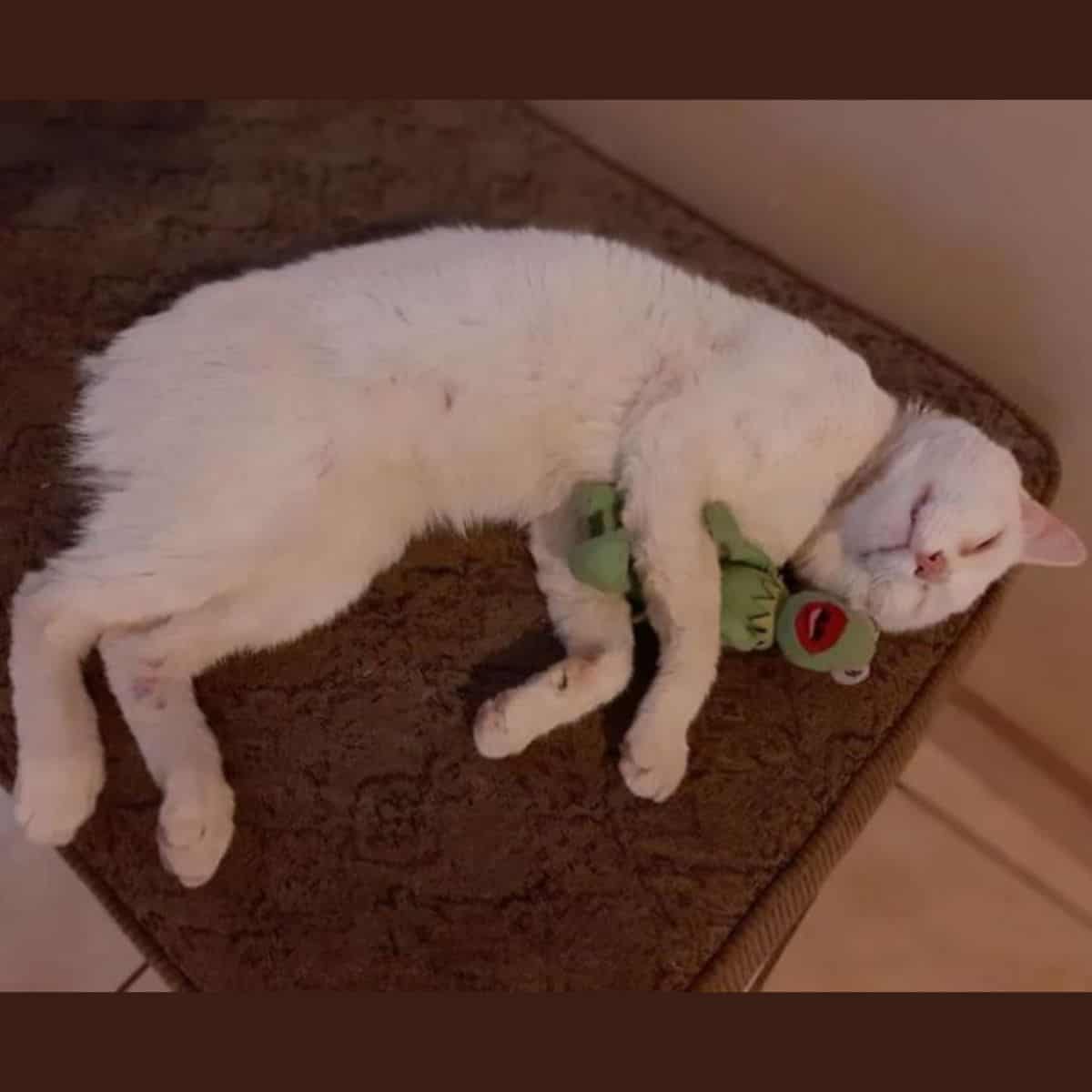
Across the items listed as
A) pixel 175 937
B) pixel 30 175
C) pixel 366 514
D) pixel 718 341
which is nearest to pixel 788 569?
pixel 718 341

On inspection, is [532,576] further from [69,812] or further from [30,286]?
[30,286]

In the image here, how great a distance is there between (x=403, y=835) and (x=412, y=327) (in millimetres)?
519

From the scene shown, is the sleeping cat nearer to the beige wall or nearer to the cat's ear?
the cat's ear

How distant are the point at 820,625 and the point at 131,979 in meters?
0.91

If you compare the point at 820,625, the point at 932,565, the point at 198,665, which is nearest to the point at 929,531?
the point at 932,565

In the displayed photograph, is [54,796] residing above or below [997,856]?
above

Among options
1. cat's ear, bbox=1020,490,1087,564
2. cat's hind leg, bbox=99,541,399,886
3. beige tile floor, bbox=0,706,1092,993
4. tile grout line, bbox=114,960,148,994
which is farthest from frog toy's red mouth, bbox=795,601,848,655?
tile grout line, bbox=114,960,148,994

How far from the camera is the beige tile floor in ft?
5.22

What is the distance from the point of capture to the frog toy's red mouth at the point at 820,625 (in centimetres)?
114

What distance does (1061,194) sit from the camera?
4.43ft

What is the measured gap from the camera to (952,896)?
65.3 inches

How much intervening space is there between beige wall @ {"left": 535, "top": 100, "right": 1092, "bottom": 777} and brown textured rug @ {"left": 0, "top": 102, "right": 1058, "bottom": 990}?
0.11 meters

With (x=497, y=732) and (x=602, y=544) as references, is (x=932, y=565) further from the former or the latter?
(x=497, y=732)

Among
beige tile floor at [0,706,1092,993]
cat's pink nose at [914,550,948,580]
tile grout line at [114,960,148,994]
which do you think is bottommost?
tile grout line at [114,960,148,994]
